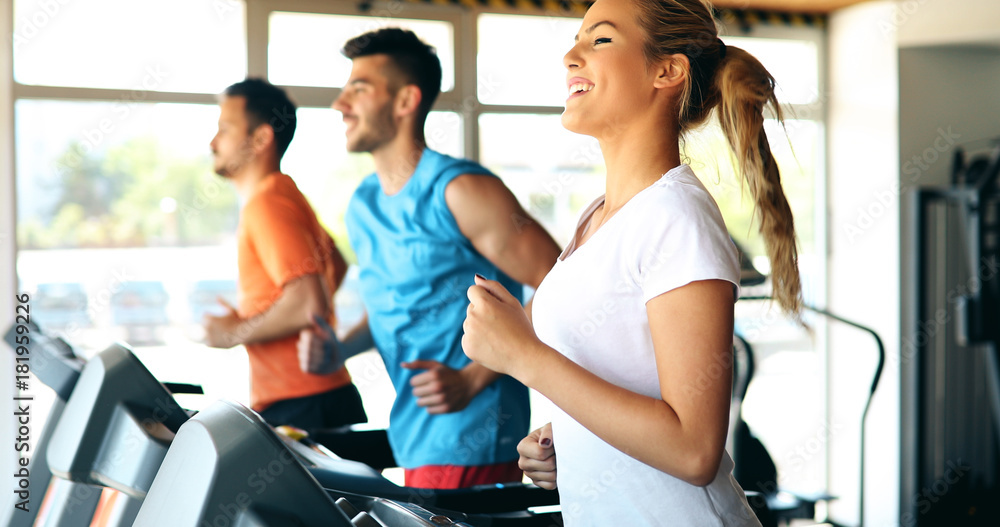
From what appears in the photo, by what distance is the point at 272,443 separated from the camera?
1.83 feet

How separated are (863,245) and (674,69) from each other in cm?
395

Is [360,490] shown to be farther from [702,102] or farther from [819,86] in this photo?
[819,86]

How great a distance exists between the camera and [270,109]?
293cm

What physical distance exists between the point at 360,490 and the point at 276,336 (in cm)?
147

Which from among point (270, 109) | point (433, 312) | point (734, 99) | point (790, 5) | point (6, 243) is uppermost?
point (790, 5)

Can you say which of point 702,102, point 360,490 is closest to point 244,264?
point 360,490

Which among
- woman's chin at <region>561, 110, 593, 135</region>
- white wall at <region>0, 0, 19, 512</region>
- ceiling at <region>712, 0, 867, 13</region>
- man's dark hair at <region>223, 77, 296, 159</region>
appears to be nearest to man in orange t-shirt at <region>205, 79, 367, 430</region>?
man's dark hair at <region>223, 77, 296, 159</region>

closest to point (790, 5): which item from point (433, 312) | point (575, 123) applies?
point (433, 312)

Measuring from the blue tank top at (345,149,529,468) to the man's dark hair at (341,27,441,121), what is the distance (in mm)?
312

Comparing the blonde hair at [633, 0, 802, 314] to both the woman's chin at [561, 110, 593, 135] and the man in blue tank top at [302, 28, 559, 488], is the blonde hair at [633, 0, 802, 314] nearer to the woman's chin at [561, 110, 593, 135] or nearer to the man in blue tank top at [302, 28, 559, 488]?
the woman's chin at [561, 110, 593, 135]

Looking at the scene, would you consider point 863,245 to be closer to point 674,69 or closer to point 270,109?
point 270,109

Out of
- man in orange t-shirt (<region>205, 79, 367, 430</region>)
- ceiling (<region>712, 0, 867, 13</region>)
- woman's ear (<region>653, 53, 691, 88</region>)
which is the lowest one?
man in orange t-shirt (<region>205, 79, 367, 430</region>)

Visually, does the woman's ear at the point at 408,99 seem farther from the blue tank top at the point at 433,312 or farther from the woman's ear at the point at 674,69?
the woman's ear at the point at 674,69

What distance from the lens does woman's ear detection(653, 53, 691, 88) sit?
40.9 inches
